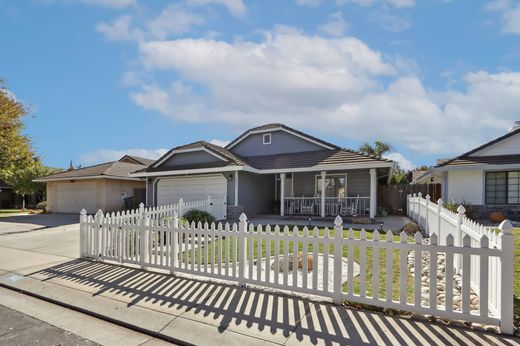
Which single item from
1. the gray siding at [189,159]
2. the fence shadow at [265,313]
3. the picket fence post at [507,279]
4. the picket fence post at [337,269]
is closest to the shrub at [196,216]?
the gray siding at [189,159]

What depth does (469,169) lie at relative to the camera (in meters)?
15.6

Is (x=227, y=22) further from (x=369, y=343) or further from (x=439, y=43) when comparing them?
(x=369, y=343)

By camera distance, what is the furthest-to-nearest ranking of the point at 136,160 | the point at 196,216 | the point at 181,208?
the point at 136,160 → the point at 181,208 → the point at 196,216

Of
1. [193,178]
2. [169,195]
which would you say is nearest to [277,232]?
[193,178]

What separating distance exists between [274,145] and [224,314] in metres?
16.0

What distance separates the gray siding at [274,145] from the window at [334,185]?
189cm

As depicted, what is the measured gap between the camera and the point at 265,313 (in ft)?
14.9

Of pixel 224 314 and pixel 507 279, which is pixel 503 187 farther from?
pixel 224 314

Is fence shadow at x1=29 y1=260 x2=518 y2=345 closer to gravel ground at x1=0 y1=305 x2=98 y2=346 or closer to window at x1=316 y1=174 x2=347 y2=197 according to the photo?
gravel ground at x1=0 y1=305 x2=98 y2=346

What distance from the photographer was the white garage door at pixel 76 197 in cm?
2332

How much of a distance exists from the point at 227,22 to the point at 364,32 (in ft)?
13.7

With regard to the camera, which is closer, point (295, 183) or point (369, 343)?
point (369, 343)

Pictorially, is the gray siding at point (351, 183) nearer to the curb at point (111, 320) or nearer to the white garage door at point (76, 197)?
the white garage door at point (76, 197)

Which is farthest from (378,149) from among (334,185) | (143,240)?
(143,240)
